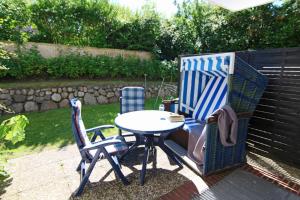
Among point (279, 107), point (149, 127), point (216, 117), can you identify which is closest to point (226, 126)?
point (216, 117)

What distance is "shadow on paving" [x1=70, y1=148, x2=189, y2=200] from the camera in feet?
9.20

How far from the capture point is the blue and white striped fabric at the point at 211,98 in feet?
13.4

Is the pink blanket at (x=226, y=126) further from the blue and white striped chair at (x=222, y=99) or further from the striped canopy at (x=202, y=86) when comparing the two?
the striped canopy at (x=202, y=86)

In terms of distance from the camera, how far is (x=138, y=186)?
9.87ft

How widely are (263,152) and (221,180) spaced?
4.63ft

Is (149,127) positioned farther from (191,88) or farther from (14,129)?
(191,88)

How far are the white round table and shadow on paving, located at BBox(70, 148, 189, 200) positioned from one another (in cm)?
16

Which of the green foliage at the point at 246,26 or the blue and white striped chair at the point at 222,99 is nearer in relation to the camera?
the blue and white striped chair at the point at 222,99

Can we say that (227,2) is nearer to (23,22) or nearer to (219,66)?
(219,66)

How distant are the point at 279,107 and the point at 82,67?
7.25 m

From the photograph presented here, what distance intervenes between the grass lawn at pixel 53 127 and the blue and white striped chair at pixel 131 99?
0.88 metres

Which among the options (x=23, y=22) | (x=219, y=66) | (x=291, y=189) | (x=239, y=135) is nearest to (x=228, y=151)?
(x=239, y=135)

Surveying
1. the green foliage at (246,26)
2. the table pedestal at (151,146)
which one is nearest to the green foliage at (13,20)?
the table pedestal at (151,146)

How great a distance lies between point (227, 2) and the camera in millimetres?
4242
